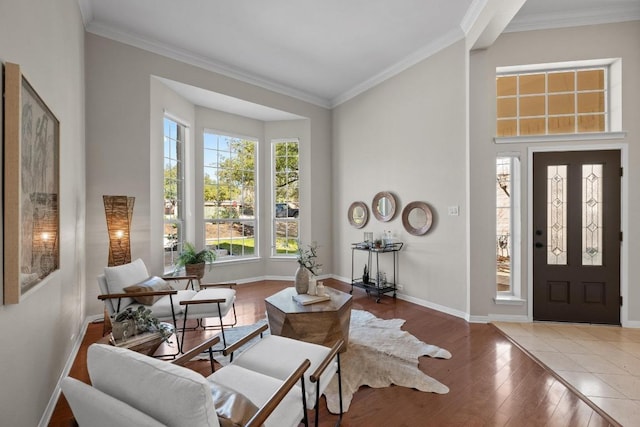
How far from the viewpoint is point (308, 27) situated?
3893 mm

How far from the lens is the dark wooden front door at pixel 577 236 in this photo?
364cm

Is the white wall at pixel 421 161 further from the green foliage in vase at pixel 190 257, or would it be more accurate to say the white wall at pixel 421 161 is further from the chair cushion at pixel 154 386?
the chair cushion at pixel 154 386

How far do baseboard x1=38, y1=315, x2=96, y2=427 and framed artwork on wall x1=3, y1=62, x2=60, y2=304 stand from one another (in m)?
0.63

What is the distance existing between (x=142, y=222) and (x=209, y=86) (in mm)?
2270

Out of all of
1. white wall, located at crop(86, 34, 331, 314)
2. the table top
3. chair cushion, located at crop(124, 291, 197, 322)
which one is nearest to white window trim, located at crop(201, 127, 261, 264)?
white wall, located at crop(86, 34, 331, 314)

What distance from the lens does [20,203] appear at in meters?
1.49

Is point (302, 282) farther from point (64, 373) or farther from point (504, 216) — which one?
point (504, 216)

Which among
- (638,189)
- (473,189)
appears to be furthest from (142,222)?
(638,189)

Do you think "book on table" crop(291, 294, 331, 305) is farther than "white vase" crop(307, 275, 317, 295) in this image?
No

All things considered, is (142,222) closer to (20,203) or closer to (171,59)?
(171,59)

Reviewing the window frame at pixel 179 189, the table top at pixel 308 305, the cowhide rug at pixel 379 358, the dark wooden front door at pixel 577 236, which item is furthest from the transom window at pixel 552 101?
the window frame at pixel 179 189

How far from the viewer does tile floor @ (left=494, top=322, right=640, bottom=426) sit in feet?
7.15

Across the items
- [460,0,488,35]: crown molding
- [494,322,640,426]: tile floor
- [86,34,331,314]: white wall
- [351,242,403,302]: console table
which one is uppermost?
[460,0,488,35]: crown molding

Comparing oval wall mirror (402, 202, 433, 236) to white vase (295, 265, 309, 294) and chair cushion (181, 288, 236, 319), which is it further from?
chair cushion (181, 288, 236, 319)
